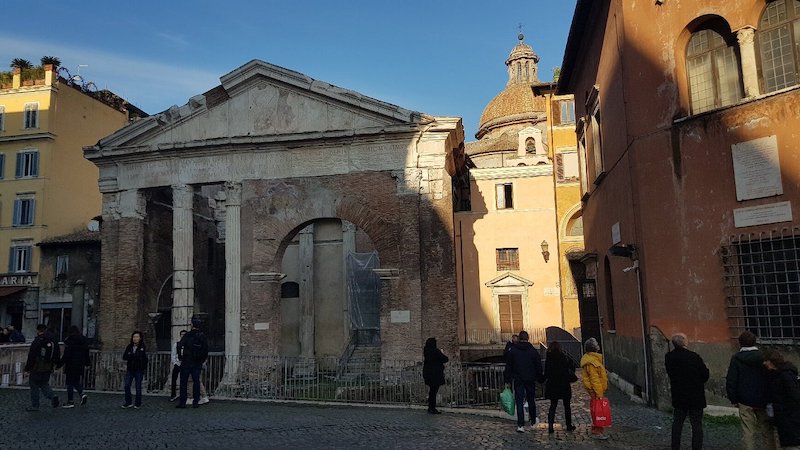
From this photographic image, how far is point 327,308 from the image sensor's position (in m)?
25.3

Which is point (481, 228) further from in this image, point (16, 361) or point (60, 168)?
point (60, 168)

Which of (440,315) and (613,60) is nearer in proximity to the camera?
(613,60)

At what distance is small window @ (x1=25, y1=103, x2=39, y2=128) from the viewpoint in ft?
100

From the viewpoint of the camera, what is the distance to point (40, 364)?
1192 centimetres

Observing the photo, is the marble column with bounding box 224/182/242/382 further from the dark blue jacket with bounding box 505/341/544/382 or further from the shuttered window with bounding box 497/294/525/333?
the shuttered window with bounding box 497/294/525/333

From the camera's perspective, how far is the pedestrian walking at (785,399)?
6094 mm

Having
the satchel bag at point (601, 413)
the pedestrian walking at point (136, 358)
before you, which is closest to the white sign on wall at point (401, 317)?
the pedestrian walking at point (136, 358)

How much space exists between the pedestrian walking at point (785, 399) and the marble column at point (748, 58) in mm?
5369

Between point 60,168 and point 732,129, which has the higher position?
point 60,168

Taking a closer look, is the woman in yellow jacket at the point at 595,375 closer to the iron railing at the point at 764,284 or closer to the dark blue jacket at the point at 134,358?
the iron railing at the point at 764,284

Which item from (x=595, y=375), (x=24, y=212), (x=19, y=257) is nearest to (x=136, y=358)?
(x=595, y=375)

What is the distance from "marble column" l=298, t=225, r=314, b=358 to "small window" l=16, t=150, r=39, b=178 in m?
14.8

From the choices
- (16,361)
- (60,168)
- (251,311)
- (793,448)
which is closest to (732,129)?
(793,448)

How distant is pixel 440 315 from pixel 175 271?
732 centimetres
